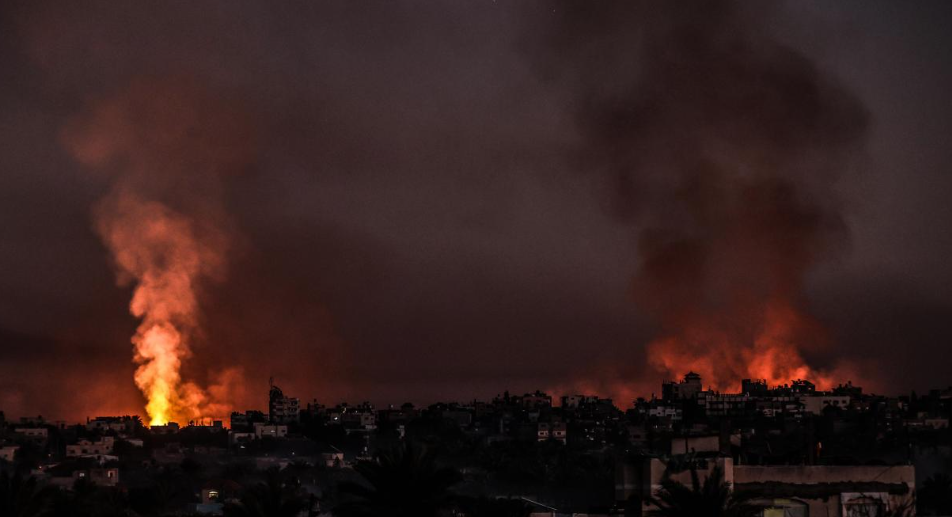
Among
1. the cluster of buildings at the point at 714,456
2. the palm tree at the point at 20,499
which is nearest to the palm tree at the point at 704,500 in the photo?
the cluster of buildings at the point at 714,456

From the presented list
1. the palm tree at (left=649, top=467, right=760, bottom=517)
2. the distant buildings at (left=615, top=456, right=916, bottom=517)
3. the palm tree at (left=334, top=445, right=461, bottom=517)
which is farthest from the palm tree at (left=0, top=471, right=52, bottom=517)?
the palm tree at (left=649, top=467, right=760, bottom=517)

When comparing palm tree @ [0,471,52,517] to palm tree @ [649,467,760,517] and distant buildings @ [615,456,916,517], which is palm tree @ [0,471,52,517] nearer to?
distant buildings @ [615,456,916,517]

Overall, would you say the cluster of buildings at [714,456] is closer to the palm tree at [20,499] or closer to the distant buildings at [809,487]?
the distant buildings at [809,487]

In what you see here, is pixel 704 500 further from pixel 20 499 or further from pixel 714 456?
pixel 20 499

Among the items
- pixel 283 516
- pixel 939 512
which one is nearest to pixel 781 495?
pixel 283 516

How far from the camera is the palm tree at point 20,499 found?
57.1 metres

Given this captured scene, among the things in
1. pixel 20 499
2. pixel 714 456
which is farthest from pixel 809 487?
pixel 20 499

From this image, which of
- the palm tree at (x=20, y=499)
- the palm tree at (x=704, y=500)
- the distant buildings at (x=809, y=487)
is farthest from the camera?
the palm tree at (x=20, y=499)

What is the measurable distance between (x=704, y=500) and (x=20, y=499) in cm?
2498

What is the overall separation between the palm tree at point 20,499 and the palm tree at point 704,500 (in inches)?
900

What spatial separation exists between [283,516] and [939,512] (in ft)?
170

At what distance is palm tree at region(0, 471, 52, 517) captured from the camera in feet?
187

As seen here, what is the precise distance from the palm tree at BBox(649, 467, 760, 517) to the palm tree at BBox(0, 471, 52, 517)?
22.9 metres

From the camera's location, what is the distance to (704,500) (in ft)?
172
